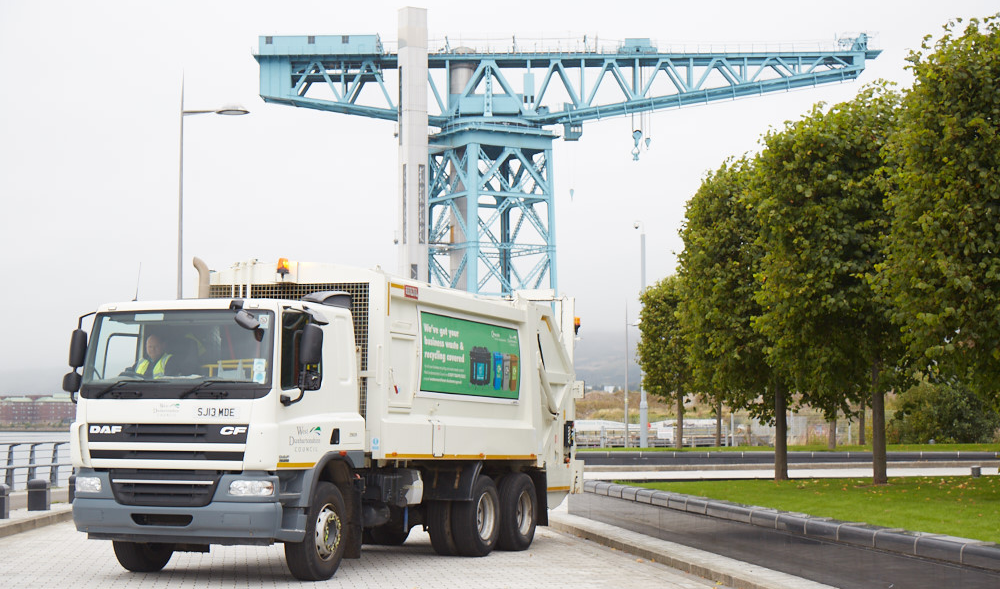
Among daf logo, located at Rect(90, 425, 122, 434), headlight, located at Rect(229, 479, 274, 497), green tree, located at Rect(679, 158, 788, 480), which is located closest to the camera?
headlight, located at Rect(229, 479, 274, 497)

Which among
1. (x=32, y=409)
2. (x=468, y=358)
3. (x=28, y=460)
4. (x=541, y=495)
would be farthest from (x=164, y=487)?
Answer: (x=28, y=460)

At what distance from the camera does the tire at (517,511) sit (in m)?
15.2

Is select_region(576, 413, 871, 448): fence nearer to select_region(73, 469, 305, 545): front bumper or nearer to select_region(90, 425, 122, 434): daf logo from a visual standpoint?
select_region(73, 469, 305, 545): front bumper

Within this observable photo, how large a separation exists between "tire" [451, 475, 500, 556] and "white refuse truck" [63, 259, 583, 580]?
0.07 ft

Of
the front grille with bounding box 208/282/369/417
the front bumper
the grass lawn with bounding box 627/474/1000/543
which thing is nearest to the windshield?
the front bumper

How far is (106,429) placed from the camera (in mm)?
11320

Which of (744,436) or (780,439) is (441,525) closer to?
(780,439)

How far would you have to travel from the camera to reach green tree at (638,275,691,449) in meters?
45.9

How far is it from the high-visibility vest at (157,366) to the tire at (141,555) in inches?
81.2

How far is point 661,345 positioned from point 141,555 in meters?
35.6

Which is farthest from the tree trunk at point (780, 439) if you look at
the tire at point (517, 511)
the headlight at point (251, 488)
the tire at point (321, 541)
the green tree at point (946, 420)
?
the green tree at point (946, 420)

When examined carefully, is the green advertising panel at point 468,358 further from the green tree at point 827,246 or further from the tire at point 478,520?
the green tree at point 827,246

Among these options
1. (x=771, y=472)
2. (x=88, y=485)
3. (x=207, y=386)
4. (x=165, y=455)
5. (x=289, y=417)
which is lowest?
(x=771, y=472)

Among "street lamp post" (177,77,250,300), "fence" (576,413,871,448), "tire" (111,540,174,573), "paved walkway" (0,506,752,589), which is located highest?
"street lamp post" (177,77,250,300)
